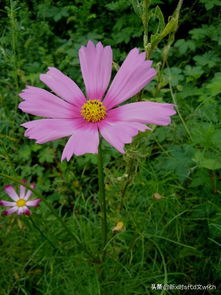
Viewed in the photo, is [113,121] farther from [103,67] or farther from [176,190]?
[176,190]

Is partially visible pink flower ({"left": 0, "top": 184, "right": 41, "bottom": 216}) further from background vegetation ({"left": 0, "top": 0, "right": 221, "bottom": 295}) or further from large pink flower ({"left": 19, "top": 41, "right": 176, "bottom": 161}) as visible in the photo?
large pink flower ({"left": 19, "top": 41, "right": 176, "bottom": 161})

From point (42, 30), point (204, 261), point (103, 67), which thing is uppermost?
point (42, 30)

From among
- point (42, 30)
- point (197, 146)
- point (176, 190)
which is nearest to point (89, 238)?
point (176, 190)

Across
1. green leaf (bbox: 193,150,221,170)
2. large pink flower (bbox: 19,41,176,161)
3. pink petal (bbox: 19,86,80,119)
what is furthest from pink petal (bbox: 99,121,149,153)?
green leaf (bbox: 193,150,221,170)

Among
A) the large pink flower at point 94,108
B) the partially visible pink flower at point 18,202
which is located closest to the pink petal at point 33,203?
the partially visible pink flower at point 18,202

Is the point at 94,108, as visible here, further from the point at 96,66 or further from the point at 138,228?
the point at 138,228
